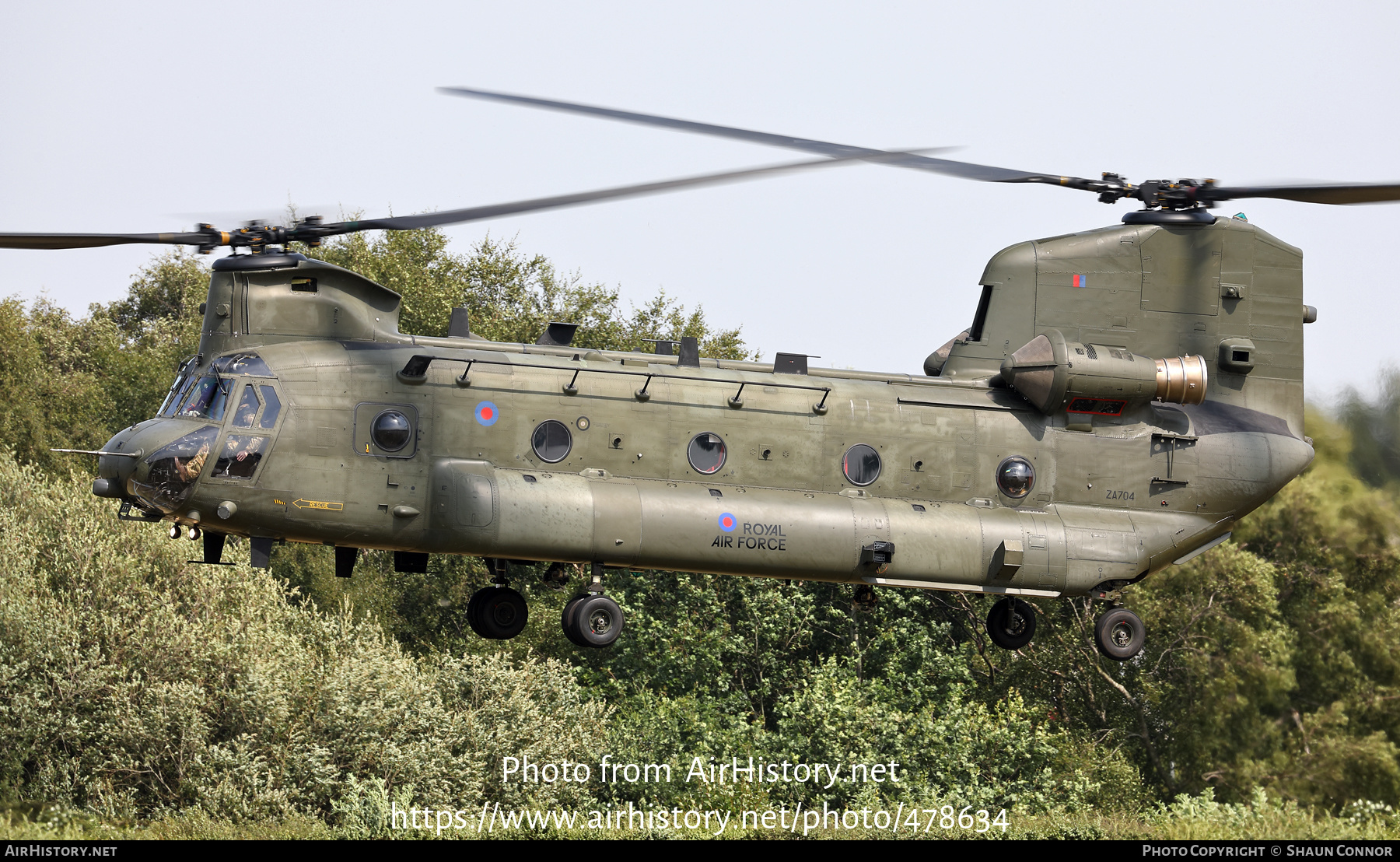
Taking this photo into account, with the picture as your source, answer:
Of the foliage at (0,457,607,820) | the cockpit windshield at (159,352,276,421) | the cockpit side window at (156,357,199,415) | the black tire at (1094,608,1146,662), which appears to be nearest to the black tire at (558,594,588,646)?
the cockpit windshield at (159,352,276,421)

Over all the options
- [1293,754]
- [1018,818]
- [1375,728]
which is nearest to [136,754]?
[1018,818]

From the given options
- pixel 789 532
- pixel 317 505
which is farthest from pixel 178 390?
pixel 789 532

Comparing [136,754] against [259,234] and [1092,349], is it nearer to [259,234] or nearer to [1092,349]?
[259,234]

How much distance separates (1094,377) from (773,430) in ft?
13.7

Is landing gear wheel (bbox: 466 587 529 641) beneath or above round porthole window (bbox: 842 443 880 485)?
beneath

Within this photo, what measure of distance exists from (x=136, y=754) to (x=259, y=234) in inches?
823

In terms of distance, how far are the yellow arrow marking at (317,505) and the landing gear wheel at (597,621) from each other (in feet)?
9.65

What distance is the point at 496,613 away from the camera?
18953 millimetres

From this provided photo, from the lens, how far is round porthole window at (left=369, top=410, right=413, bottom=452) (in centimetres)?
1692

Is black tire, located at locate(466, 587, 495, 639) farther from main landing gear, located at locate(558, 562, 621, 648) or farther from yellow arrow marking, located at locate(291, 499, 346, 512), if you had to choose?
yellow arrow marking, located at locate(291, 499, 346, 512)

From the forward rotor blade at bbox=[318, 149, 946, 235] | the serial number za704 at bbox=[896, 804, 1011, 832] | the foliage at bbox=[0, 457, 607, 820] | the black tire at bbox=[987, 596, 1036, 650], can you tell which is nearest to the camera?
the forward rotor blade at bbox=[318, 149, 946, 235]

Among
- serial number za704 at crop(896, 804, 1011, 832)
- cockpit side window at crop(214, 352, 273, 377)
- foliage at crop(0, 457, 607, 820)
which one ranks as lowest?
serial number za704 at crop(896, 804, 1011, 832)

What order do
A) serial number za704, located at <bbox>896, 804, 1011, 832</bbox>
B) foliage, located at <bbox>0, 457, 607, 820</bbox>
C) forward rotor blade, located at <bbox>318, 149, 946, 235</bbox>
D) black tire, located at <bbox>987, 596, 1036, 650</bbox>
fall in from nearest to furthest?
1. forward rotor blade, located at <bbox>318, 149, 946, 235</bbox>
2. black tire, located at <bbox>987, 596, 1036, 650</bbox>
3. foliage, located at <bbox>0, 457, 607, 820</bbox>
4. serial number za704, located at <bbox>896, 804, 1011, 832</bbox>
